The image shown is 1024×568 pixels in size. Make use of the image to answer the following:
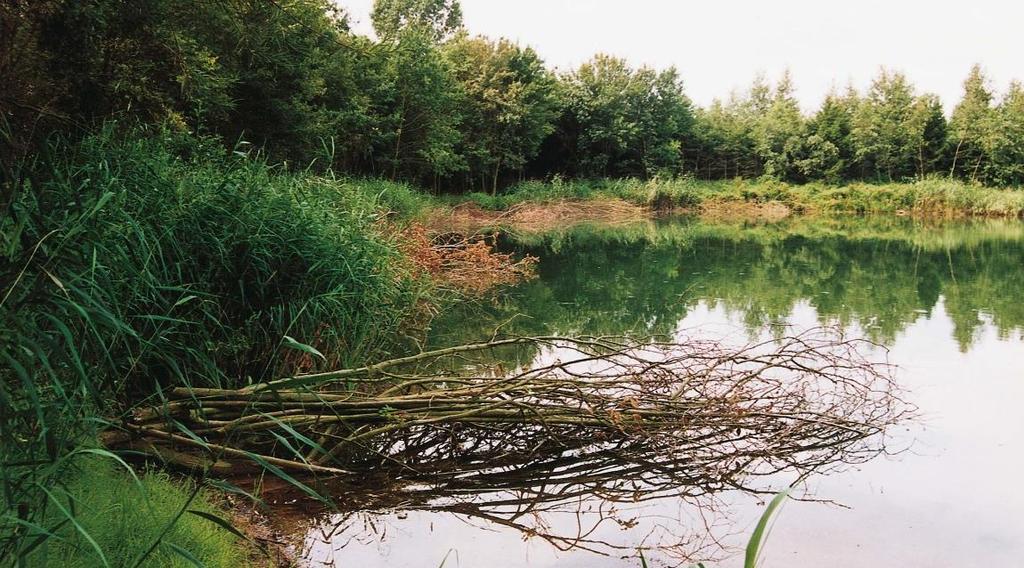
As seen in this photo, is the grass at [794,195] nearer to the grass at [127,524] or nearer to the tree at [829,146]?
the tree at [829,146]

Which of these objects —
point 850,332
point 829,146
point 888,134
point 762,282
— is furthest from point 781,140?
point 850,332

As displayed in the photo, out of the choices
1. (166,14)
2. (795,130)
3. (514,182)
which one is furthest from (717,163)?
(166,14)

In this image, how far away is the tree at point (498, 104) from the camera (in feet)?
104

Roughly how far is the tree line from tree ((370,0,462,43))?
0.45 feet

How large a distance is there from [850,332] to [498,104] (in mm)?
25974

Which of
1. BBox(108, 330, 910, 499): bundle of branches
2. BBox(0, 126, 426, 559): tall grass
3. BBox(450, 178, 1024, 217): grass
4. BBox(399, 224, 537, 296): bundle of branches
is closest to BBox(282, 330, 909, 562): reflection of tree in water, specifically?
BBox(108, 330, 910, 499): bundle of branches

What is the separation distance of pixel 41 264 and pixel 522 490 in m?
2.66

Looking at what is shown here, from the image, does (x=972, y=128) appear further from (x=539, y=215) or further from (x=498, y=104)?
(x=498, y=104)

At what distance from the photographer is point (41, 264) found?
6.24ft

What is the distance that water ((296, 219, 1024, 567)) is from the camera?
3.39 meters

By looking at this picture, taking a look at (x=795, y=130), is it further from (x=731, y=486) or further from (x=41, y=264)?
(x=41, y=264)

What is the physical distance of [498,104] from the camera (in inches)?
1268

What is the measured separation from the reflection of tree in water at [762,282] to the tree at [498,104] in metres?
12.0

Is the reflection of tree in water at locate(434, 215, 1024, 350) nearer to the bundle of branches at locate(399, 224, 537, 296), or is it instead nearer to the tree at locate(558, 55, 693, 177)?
the bundle of branches at locate(399, 224, 537, 296)
